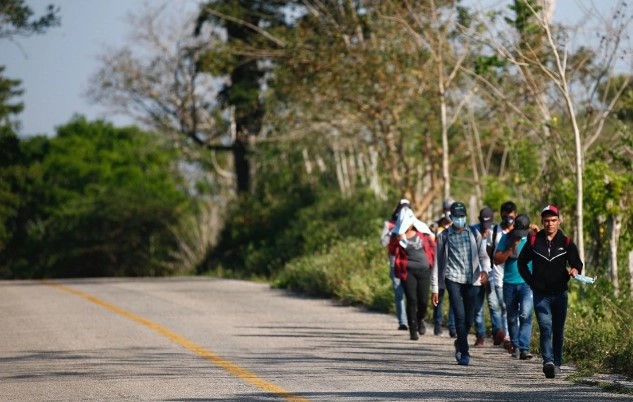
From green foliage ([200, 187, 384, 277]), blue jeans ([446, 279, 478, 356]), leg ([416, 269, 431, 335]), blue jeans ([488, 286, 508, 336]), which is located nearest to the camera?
blue jeans ([446, 279, 478, 356])

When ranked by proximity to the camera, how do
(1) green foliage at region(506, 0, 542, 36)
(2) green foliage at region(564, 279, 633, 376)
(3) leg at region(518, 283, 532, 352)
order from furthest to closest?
(1) green foliage at region(506, 0, 542, 36), (3) leg at region(518, 283, 532, 352), (2) green foliage at region(564, 279, 633, 376)

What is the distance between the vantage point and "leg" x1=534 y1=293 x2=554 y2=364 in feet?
42.1

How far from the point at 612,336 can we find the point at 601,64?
7524mm

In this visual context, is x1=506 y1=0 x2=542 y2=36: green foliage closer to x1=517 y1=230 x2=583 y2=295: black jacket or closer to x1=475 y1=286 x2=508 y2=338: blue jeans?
x1=475 y1=286 x2=508 y2=338: blue jeans

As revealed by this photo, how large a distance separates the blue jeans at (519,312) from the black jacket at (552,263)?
4.40ft

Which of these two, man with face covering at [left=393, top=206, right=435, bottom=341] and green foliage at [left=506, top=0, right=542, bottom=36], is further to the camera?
green foliage at [left=506, top=0, right=542, bottom=36]

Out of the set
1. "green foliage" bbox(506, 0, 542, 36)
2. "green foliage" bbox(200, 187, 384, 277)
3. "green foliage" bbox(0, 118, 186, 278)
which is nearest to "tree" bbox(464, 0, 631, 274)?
"green foliage" bbox(506, 0, 542, 36)

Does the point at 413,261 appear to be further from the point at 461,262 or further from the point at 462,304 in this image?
the point at 462,304

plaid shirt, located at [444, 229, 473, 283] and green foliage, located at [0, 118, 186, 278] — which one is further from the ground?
green foliage, located at [0, 118, 186, 278]

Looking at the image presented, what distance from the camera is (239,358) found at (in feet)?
49.0

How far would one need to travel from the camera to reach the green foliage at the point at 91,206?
50.5 meters

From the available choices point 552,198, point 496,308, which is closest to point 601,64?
point 552,198

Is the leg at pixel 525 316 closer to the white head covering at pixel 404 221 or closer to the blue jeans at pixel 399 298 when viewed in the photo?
the white head covering at pixel 404 221

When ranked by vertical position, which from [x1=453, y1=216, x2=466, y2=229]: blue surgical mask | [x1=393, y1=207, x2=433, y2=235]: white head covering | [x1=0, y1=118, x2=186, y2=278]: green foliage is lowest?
[x1=453, y1=216, x2=466, y2=229]: blue surgical mask
